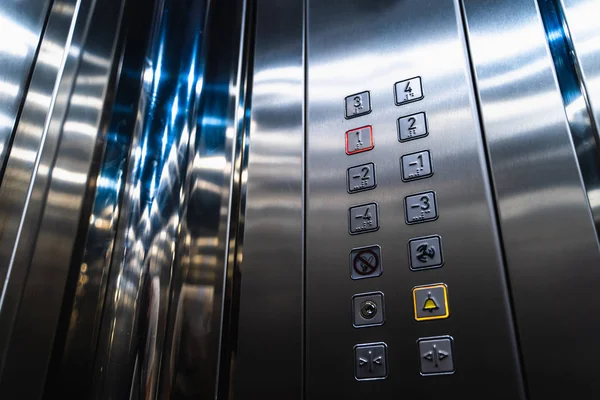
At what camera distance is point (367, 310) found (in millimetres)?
908

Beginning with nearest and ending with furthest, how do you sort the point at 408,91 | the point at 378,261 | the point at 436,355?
1. the point at 436,355
2. the point at 378,261
3. the point at 408,91

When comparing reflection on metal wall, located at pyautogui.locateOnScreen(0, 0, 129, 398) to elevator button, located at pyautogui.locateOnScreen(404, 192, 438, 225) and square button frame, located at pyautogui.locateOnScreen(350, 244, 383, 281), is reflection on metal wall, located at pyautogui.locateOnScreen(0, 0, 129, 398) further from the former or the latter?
elevator button, located at pyautogui.locateOnScreen(404, 192, 438, 225)

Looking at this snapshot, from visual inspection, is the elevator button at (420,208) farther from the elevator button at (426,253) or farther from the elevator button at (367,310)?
the elevator button at (367,310)

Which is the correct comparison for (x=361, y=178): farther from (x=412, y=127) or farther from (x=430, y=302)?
(x=430, y=302)

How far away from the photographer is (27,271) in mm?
1014

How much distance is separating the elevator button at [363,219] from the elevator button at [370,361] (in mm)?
204

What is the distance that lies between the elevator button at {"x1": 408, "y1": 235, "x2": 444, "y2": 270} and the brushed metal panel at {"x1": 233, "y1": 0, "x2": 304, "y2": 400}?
0.22 metres

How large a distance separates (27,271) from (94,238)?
6.1 inches

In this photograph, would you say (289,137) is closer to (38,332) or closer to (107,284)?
(107,284)

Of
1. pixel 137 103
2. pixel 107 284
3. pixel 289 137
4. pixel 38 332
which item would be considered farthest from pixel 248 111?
pixel 38 332

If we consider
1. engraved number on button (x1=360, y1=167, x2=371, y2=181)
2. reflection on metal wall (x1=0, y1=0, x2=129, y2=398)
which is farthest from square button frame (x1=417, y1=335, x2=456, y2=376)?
reflection on metal wall (x1=0, y1=0, x2=129, y2=398)

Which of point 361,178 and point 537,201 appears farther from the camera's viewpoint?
point 361,178

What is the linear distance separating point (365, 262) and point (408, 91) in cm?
35

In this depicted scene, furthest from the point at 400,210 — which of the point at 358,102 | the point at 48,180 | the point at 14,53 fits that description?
the point at 14,53
